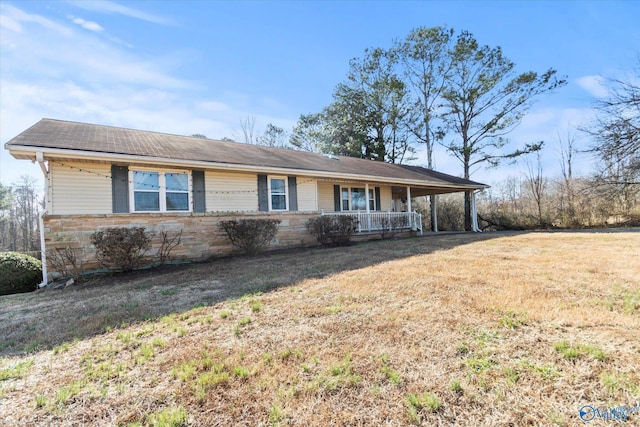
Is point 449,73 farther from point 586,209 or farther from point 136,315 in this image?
point 136,315

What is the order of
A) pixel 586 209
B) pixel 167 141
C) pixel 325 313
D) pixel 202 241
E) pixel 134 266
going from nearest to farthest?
pixel 325 313 → pixel 134 266 → pixel 202 241 → pixel 167 141 → pixel 586 209

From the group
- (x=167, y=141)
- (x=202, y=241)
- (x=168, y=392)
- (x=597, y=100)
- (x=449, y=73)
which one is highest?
(x=449, y=73)

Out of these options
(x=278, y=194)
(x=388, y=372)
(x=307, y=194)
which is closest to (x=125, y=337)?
(x=388, y=372)

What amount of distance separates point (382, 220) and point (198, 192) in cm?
806

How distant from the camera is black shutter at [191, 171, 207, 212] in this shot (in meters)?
9.05

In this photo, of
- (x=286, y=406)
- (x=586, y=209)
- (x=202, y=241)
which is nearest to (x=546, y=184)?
(x=586, y=209)

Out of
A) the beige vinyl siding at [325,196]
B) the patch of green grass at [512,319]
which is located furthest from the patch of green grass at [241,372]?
the beige vinyl siding at [325,196]

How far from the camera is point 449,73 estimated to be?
806 inches

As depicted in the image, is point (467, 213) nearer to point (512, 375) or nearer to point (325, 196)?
point (325, 196)

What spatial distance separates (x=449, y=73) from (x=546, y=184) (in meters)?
10.9

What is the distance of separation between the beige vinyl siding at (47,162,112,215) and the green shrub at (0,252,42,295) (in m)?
1.82

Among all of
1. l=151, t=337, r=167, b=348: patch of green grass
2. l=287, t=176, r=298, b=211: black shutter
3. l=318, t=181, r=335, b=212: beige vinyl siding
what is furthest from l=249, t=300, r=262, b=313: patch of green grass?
l=318, t=181, r=335, b=212: beige vinyl siding

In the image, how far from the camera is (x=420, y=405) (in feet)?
6.11

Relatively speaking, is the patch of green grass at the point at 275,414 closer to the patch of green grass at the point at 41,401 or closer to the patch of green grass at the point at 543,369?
the patch of green grass at the point at 41,401
